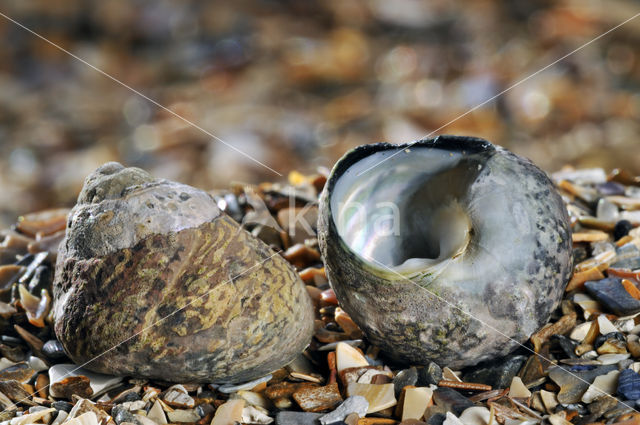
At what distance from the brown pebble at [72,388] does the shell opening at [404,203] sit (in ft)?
1.48

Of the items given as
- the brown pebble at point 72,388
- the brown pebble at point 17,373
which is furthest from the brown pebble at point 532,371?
the brown pebble at point 17,373

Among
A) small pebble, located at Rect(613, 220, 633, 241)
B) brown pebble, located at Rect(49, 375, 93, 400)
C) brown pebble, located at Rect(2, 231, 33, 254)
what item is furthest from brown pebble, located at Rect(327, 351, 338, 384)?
brown pebble, located at Rect(2, 231, 33, 254)

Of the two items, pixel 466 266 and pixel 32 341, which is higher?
pixel 466 266

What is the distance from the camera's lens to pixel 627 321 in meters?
1.17

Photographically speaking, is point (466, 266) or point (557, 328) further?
point (557, 328)

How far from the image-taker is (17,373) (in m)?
1.15

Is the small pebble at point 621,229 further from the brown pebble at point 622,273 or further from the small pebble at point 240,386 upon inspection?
the small pebble at point 240,386

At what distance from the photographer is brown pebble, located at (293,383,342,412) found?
1058mm

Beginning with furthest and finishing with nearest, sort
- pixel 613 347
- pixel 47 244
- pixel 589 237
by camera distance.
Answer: pixel 47 244, pixel 589 237, pixel 613 347

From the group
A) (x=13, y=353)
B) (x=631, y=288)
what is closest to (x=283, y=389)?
(x=13, y=353)

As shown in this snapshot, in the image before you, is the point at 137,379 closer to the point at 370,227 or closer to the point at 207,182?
the point at 370,227

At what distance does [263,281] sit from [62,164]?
5.91 ft

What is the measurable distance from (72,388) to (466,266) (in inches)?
24.0

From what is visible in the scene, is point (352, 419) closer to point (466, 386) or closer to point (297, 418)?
point (297, 418)
